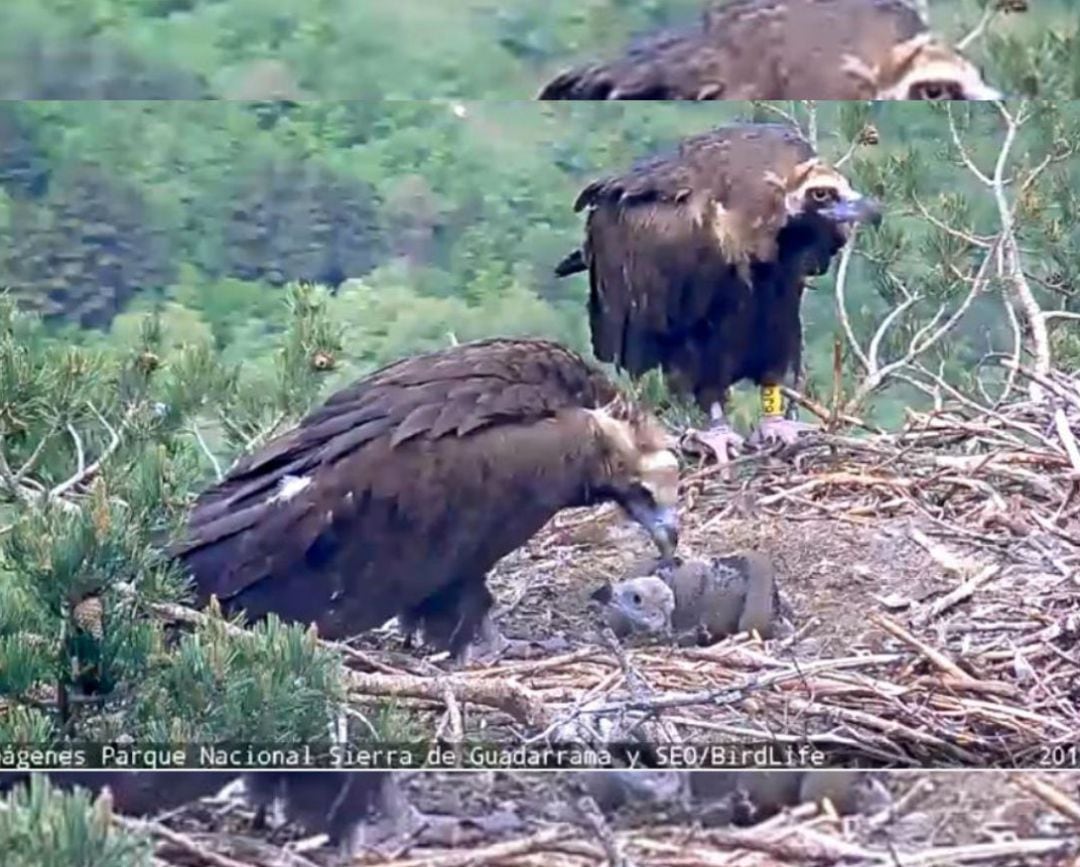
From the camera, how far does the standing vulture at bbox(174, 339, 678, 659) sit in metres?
2.47

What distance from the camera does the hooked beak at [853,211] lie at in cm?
253

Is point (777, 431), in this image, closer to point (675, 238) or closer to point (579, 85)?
point (675, 238)

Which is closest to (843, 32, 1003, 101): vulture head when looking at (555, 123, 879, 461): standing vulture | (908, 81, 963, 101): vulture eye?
(908, 81, 963, 101): vulture eye

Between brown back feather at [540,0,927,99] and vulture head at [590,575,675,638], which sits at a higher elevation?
brown back feather at [540,0,927,99]

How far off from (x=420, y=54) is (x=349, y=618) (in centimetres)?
71

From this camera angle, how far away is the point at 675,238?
101 inches

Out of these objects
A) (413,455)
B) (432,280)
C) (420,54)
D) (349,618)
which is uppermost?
(420,54)

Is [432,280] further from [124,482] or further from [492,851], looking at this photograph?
[492,851]

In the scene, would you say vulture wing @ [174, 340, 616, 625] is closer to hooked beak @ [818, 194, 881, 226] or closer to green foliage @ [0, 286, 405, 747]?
green foliage @ [0, 286, 405, 747]

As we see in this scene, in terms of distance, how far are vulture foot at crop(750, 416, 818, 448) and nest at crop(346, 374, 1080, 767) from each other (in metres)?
0.02

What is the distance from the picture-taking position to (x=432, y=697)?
2.50 m

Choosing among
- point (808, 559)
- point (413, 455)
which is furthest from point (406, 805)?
point (808, 559)

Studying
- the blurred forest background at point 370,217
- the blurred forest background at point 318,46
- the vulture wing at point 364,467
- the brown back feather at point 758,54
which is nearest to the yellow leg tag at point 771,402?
the blurred forest background at point 370,217

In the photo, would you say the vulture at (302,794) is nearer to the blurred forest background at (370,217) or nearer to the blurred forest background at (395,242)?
the blurred forest background at (395,242)
